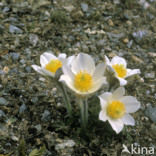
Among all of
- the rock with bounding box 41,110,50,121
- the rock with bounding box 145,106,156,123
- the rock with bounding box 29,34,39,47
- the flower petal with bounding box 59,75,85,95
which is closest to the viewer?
the flower petal with bounding box 59,75,85,95

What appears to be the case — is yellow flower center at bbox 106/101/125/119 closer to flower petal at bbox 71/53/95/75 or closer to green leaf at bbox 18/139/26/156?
flower petal at bbox 71/53/95/75

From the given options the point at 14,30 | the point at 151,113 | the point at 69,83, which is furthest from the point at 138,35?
the point at 69,83

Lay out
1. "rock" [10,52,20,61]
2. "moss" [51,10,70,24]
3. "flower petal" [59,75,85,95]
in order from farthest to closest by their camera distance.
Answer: "moss" [51,10,70,24] → "rock" [10,52,20,61] → "flower petal" [59,75,85,95]

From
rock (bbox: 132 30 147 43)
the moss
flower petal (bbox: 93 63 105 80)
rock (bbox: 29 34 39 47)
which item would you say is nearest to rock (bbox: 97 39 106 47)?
rock (bbox: 132 30 147 43)

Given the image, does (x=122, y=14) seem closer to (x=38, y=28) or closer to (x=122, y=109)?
(x=38, y=28)

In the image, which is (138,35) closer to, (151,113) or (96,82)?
(151,113)

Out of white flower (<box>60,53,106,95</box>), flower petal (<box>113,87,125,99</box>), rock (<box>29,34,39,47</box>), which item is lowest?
rock (<box>29,34,39,47</box>)

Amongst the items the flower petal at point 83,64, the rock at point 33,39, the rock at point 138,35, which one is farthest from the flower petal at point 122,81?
the rock at point 138,35
